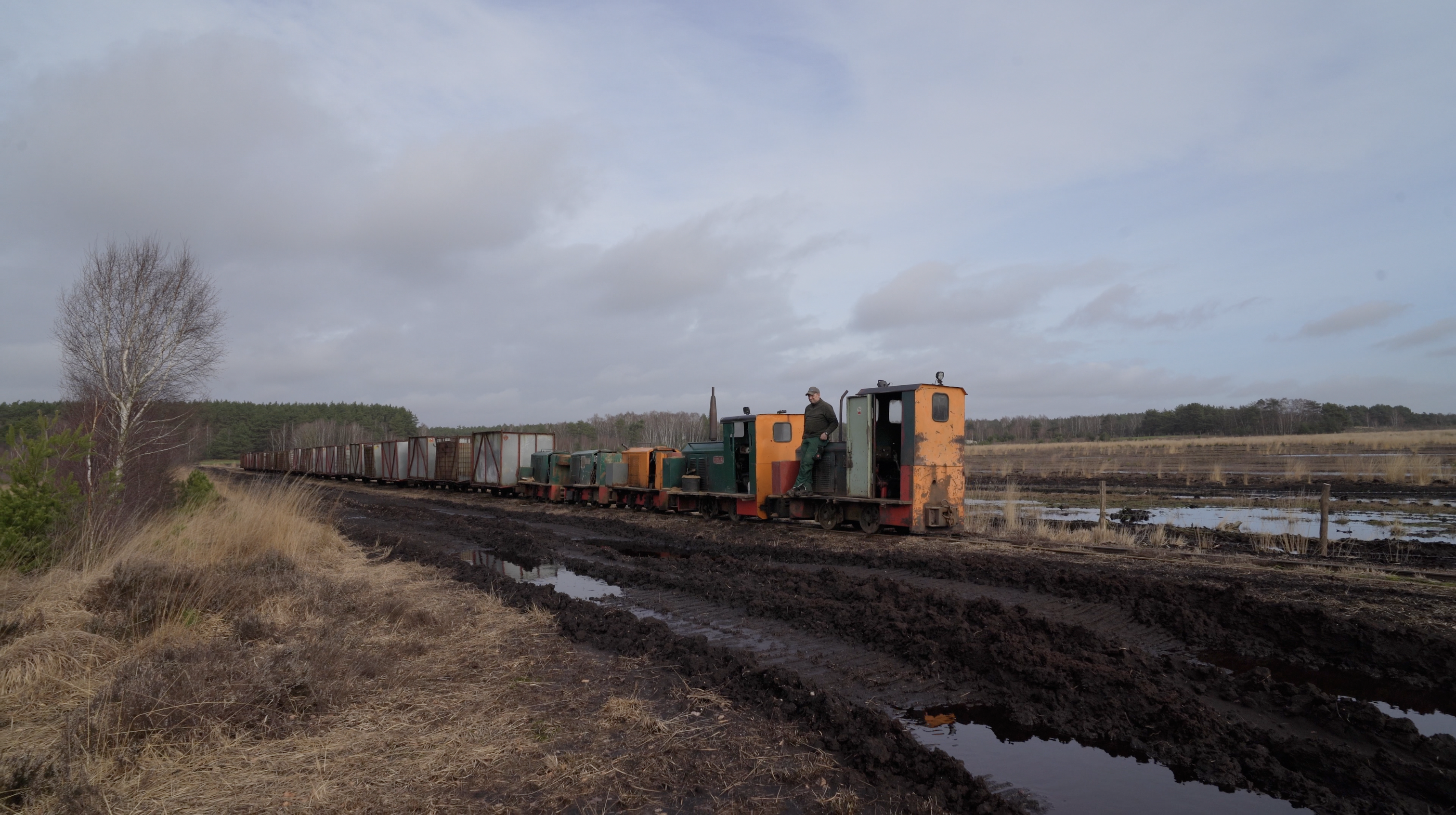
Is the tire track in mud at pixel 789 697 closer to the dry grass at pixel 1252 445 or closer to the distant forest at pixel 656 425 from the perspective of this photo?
the distant forest at pixel 656 425

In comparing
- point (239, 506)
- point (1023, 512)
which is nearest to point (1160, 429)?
point (1023, 512)

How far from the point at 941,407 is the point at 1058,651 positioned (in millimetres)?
8614

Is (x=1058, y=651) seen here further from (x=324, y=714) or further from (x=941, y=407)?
(x=941, y=407)

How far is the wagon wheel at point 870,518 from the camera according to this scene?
587 inches

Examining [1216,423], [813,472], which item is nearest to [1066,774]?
[813,472]

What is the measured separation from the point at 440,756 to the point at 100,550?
7.65m

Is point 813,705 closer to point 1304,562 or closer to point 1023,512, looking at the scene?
point 1304,562

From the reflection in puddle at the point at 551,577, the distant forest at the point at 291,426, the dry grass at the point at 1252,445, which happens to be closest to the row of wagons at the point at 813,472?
the reflection in puddle at the point at 551,577

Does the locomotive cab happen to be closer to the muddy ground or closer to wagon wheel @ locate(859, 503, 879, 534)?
wagon wheel @ locate(859, 503, 879, 534)

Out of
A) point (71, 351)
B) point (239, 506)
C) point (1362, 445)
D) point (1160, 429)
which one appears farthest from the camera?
point (1160, 429)

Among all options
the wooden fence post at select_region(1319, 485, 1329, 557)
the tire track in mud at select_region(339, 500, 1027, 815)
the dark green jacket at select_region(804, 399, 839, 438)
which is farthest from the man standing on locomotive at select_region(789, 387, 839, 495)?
the wooden fence post at select_region(1319, 485, 1329, 557)

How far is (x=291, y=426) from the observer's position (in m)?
105

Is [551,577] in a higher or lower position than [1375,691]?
lower

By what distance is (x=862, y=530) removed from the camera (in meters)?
15.3
